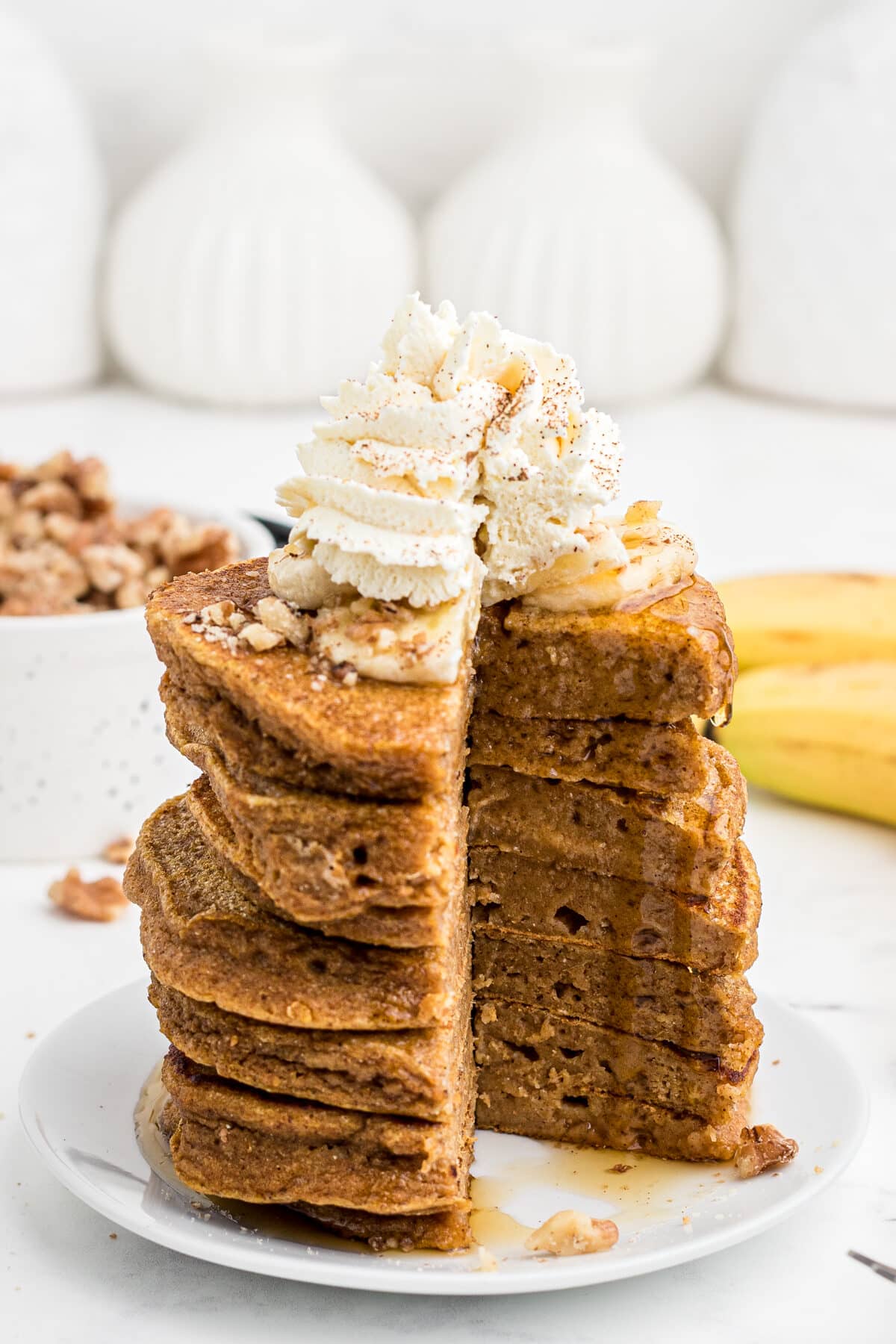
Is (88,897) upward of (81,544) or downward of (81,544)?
downward

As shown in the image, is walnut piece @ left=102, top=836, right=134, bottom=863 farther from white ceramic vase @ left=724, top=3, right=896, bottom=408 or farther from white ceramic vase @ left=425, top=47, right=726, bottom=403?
white ceramic vase @ left=724, top=3, right=896, bottom=408

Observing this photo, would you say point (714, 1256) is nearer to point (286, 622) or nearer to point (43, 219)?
point (286, 622)

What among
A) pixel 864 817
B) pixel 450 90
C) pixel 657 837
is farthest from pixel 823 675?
pixel 450 90

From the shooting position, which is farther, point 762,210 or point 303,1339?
point 762,210

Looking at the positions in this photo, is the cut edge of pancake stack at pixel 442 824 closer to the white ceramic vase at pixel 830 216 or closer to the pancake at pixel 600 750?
the pancake at pixel 600 750

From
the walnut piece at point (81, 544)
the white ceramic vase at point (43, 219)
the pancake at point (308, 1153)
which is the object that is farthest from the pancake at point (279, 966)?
the white ceramic vase at point (43, 219)

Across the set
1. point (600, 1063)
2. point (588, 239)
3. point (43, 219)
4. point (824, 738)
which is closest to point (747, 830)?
point (824, 738)

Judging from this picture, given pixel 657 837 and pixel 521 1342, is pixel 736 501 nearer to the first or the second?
pixel 657 837
